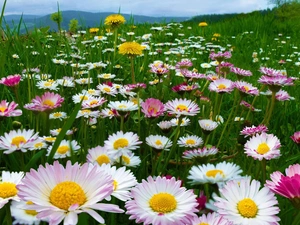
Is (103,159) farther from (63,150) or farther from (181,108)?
(181,108)

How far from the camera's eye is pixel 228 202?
2.12 ft

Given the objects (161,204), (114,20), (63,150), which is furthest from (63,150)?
(114,20)

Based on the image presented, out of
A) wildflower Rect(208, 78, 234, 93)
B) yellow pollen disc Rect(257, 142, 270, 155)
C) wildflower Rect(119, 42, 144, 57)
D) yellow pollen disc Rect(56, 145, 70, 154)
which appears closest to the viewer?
yellow pollen disc Rect(257, 142, 270, 155)

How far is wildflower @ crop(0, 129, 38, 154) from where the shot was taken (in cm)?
91

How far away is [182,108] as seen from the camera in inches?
47.5

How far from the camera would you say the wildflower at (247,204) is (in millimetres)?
618

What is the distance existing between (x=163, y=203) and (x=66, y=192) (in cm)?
17

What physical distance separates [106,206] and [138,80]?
1.81m

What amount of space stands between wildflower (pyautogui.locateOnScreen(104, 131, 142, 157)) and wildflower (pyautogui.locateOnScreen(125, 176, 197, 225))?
292mm

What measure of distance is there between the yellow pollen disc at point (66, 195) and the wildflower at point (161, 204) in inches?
3.6

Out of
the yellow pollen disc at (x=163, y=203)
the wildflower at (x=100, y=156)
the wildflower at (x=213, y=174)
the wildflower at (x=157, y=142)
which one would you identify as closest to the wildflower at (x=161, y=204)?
the yellow pollen disc at (x=163, y=203)

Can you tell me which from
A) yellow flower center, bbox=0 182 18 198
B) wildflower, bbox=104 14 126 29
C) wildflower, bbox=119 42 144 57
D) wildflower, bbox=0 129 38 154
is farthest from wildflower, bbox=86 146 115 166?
wildflower, bbox=104 14 126 29

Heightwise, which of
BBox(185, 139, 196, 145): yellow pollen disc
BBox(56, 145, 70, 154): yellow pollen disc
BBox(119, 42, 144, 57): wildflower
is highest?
BBox(119, 42, 144, 57): wildflower

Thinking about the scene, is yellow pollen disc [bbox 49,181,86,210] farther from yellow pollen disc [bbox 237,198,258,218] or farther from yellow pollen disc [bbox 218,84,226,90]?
yellow pollen disc [bbox 218,84,226,90]
